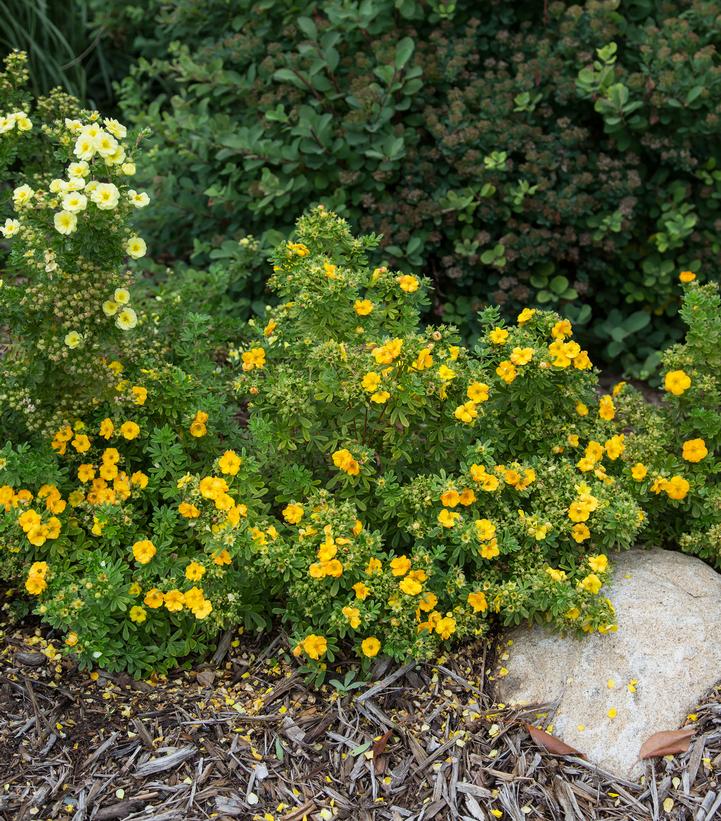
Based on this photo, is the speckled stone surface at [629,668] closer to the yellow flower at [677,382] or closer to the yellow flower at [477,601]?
the yellow flower at [477,601]

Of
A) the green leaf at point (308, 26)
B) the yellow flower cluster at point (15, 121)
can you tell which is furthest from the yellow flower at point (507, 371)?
the green leaf at point (308, 26)

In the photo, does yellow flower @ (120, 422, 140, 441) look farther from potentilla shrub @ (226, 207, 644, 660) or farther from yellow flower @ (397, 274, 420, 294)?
yellow flower @ (397, 274, 420, 294)

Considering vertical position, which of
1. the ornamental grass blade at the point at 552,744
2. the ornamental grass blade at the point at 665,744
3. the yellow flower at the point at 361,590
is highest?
the yellow flower at the point at 361,590

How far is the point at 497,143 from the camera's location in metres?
4.00

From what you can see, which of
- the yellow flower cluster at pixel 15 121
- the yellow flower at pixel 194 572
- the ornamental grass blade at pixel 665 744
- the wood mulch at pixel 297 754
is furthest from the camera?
the yellow flower cluster at pixel 15 121

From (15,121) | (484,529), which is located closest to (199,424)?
(484,529)

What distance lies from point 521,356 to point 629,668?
3.19ft

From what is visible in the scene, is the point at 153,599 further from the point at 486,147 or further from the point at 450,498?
the point at 486,147

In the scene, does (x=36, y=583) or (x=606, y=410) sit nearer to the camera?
(x=36, y=583)

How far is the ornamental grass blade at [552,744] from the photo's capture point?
2510 millimetres

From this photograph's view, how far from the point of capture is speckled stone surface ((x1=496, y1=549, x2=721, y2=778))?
2541mm

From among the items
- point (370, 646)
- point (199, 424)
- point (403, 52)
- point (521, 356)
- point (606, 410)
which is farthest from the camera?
point (403, 52)

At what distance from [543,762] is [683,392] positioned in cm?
128

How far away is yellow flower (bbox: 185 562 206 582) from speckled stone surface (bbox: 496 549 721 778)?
943mm
